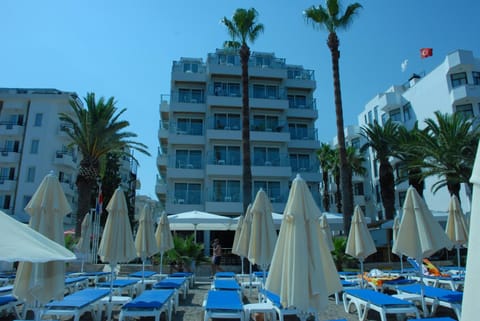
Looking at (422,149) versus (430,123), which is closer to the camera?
(422,149)

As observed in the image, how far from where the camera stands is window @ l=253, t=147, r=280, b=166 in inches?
1366

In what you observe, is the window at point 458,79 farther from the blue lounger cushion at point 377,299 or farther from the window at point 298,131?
the blue lounger cushion at point 377,299

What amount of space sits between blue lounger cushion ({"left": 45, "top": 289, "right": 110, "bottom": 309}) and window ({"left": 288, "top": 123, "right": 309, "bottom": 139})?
3018cm

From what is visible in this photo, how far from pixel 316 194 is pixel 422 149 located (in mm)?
11591

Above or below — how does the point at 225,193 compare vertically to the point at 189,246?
above

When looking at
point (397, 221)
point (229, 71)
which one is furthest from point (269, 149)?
point (397, 221)

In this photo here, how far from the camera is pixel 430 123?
26.1 meters

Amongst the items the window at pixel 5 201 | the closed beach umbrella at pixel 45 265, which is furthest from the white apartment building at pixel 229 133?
the closed beach umbrella at pixel 45 265

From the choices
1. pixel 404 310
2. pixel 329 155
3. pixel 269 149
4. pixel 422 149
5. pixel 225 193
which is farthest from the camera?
pixel 329 155

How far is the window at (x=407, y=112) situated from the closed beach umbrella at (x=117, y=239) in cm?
3671

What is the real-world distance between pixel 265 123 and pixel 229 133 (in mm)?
4305

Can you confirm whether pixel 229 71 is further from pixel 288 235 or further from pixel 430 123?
pixel 288 235

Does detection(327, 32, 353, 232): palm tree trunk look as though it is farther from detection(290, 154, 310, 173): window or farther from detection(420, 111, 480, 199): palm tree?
detection(290, 154, 310, 173): window

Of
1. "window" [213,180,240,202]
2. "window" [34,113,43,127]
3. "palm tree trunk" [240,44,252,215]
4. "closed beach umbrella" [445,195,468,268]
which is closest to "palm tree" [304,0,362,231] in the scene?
"palm tree trunk" [240,44,252,215]
